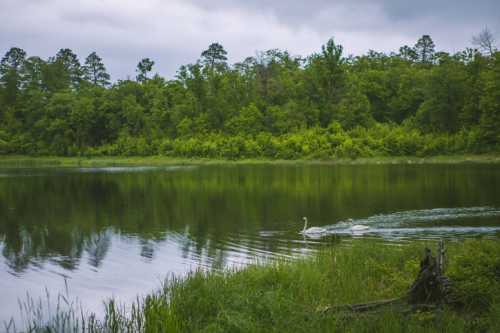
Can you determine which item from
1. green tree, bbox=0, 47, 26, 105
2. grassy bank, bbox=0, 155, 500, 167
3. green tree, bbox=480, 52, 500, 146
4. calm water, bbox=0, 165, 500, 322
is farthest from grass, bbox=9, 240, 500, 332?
green tree, bbox=0, 47, 26, 105

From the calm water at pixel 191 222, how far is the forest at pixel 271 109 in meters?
25.0

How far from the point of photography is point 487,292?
8.62m

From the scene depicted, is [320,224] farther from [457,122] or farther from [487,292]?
[457,122]

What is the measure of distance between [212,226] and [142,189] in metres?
18.8

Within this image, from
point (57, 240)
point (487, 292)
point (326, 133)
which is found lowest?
point (57, 240)

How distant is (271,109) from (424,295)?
259 ft

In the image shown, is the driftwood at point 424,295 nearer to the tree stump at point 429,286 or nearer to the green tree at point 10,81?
the tree stump at point 429,286

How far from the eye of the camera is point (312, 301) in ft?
32.3

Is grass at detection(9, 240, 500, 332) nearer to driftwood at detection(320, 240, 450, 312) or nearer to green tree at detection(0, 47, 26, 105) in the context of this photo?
driftwood at detection(320, 240, 450, 312)

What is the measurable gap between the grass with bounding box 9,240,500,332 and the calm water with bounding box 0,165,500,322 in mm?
3223

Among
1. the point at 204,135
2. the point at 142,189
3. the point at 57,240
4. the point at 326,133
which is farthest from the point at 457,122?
the point at 57,240

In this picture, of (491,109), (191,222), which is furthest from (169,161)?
(191,222)

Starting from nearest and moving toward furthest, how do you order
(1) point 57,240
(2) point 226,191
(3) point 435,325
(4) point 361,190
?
1. (3) point 435,325
2. (1) point 57,240
3. (4) point 361,190
4. (2) point 226,191

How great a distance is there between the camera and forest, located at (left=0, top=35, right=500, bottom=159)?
6831 cm
